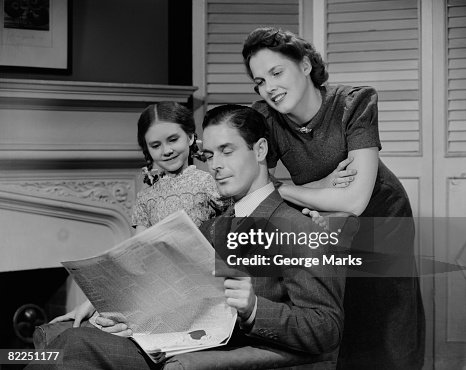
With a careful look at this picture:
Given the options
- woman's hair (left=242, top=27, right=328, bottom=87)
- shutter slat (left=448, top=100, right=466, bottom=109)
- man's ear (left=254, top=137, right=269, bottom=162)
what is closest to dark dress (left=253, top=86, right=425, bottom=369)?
woman's hair (left=242, top=27, right=328, bottom=87)

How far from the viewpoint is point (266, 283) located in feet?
3.96

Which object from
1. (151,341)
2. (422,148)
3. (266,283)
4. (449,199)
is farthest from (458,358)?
(151,341)

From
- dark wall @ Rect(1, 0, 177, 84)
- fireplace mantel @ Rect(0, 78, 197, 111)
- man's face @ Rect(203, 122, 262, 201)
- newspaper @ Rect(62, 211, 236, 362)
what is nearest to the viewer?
newspaper @ Rect(62, 211, 236, 362)

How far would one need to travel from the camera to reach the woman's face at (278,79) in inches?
58.3

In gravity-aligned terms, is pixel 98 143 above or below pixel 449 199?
above

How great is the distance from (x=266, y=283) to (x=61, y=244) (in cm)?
141

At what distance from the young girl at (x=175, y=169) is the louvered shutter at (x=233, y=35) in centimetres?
93

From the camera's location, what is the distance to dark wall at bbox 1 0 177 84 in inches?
95.3

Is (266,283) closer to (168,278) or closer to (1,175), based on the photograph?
(168,278)

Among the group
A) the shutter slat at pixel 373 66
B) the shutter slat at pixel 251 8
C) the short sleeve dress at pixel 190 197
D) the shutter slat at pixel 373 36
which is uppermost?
the shutter slat at pixel 251 8

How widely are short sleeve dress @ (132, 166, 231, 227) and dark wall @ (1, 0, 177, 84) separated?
3.22 feet

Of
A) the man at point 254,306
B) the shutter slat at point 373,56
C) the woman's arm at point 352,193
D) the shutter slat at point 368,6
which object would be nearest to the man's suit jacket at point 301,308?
the man at point 254,306

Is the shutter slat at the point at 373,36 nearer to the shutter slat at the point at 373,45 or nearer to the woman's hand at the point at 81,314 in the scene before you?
the shutter slat at the point at 373,45

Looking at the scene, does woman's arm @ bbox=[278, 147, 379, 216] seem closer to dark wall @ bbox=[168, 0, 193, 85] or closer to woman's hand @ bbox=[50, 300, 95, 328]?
woman's hand @ bbox=[50, 300, 95, 328]
